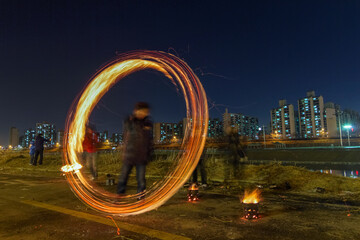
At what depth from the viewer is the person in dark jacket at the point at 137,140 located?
5.39 meters

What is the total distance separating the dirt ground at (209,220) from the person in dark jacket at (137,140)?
39.4 inches

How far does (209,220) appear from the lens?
185 inches

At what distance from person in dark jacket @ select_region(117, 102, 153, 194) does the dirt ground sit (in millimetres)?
1001

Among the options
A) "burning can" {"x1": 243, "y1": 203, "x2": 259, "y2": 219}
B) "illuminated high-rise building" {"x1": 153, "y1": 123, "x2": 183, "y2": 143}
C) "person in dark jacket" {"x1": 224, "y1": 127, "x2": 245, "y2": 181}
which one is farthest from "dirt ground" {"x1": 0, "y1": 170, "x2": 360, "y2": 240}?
"illuminated high-rise building" {"x1": 153, "y1": 123, "x2": 183, "y2": 143}

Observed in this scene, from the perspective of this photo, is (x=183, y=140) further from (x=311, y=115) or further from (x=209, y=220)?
(x=311, y=115)

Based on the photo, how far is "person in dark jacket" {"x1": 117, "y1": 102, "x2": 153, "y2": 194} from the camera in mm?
5391

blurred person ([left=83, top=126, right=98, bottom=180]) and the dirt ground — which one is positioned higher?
blurred person ([left=83, top=126, right=98, bottom=180])

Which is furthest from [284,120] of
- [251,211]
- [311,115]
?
[251,211]

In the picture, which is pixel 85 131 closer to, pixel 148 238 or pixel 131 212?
pixel 131 212

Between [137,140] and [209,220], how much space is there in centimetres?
201

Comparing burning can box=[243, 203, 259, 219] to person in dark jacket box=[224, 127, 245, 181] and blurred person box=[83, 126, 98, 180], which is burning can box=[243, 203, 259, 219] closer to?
person in dark jacket box=[224, 127, 245, 181]

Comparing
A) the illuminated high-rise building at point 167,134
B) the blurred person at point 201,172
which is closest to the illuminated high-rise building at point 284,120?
the illuminated high-rise building at point 167,134

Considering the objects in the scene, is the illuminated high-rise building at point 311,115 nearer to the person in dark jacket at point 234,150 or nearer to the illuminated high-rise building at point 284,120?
the illuminated high-rise building at point 284,120

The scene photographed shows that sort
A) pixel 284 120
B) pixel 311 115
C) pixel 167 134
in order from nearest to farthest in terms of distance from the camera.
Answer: pixel 167 134, pixel 311 115, pixel 284 120
